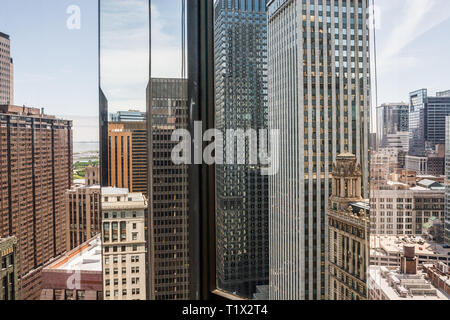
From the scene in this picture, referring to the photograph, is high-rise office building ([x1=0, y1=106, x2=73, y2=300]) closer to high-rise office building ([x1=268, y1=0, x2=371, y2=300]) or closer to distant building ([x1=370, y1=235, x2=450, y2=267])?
high-rise office building ([x1=268, y1=0, x2=371, y2=300])

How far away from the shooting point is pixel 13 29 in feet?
3.76

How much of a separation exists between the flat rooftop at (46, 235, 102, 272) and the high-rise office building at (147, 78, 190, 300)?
215mm

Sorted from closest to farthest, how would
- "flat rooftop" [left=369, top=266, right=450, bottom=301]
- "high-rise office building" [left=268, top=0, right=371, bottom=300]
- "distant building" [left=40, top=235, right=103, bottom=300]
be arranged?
"flat rooftop" [left=369, top=266, right=450, bottom=301] < "distant building" [left=40, top=235, right=103, bottom=300] < "high-rise office building" [left=268, top=0, right=371, bottom=300]

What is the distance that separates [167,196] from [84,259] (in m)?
0.44

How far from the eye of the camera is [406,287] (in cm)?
107

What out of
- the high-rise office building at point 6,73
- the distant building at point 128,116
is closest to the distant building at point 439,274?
the distant building at point 128,116

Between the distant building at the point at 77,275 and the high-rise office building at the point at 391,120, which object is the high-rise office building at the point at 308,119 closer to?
the high-rise office building at the point at 391,120

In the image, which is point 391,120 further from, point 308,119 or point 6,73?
point 6,73

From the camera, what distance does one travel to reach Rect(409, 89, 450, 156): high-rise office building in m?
1.07

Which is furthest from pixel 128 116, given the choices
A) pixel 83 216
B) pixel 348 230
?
pixel 348 230

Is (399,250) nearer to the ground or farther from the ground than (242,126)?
nearer to the ground

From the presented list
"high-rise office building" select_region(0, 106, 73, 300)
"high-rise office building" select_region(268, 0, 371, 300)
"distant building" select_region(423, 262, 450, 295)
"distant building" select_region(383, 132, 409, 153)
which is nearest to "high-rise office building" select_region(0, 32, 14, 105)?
"high-rise office building" select_region(0, 106, 73, 300)

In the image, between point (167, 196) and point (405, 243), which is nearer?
point (405, 243)

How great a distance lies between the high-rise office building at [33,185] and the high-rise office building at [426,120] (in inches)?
57.0
